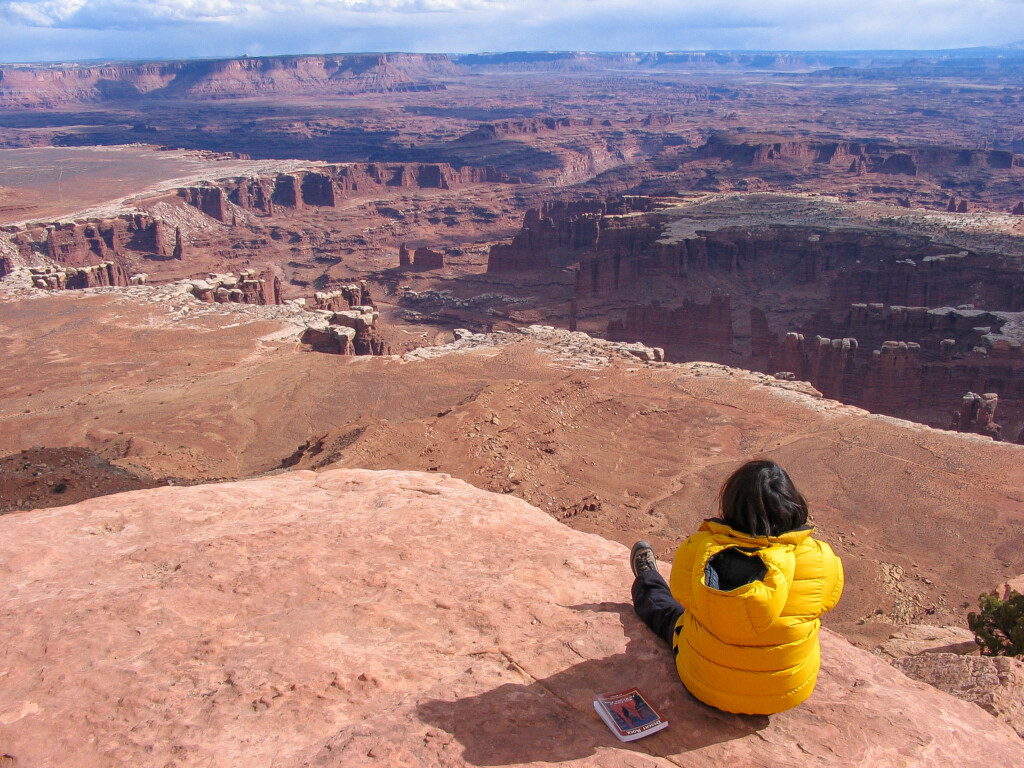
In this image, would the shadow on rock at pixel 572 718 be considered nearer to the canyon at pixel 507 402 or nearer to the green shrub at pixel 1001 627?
the canyon at pixel 507 402

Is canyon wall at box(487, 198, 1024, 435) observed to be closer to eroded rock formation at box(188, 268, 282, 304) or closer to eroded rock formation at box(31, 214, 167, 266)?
eroded rock formation at box(188, 268, 282, 304)

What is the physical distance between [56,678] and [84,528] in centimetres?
268

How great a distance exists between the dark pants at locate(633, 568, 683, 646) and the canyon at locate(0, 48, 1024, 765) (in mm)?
154

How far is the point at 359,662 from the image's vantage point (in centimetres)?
467

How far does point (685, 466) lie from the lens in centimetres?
1602

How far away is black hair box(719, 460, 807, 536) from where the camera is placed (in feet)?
13.4

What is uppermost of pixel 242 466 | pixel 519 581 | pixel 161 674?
pixel 161 674

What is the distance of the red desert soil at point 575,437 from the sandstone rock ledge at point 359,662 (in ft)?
19.7

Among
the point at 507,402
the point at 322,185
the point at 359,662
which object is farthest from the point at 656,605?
the point at 322,185

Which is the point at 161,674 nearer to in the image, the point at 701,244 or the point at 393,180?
the point at 701,244

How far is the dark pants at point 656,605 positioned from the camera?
5.09m

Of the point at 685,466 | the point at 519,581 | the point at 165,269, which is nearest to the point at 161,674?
the point at 519,581

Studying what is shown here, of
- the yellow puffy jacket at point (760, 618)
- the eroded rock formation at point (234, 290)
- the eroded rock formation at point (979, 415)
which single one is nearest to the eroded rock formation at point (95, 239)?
the eroded rock formation at point (234, 290)

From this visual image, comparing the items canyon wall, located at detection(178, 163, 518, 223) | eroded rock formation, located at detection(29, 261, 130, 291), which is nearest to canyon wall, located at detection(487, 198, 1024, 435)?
eroded rock formation, located at detection(29, 261, 130, 291)
